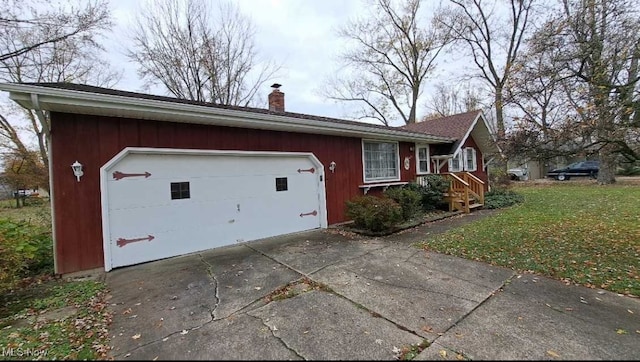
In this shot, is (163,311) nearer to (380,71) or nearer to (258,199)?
(258,199)

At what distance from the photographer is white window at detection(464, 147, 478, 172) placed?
12.6 metres

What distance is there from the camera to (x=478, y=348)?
2320 mm

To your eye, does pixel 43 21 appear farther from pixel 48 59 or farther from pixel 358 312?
pixel 358 312

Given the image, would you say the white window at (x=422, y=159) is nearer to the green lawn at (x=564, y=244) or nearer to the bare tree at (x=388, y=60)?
the green lawn at (x=564, y=244)

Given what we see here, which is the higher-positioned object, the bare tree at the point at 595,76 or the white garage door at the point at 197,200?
the bare tree at the point at 595,76

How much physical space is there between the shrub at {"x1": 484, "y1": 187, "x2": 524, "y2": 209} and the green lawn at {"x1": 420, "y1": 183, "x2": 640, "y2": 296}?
189 centimetres

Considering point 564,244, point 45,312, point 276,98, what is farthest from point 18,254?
point 564,244

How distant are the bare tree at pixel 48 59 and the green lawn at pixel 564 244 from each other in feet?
46.9

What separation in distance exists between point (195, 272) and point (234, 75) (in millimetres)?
15366

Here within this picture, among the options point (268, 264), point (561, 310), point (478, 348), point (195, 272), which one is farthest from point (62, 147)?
point (561, 310)

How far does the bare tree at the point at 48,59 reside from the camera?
10.3 meters

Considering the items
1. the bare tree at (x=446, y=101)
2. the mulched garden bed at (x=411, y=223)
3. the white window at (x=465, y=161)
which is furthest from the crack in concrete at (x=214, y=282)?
the bare tree at (x=446, y=101)

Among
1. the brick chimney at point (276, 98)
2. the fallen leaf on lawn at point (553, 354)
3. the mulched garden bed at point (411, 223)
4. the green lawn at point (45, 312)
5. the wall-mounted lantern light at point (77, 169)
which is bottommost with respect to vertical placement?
the fallen leaf on lawn at point (553, 354)

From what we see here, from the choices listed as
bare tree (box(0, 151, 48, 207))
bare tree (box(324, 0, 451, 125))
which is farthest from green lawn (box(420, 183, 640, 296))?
bare tree (box(0, 151, 48, 207))
